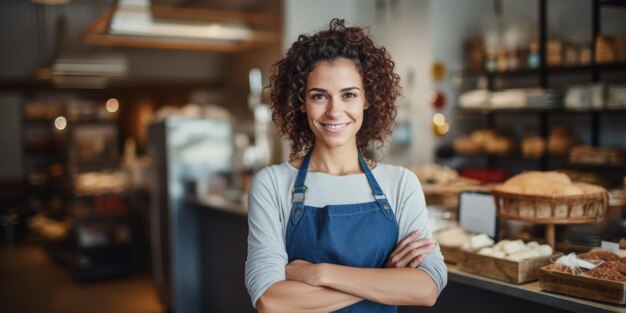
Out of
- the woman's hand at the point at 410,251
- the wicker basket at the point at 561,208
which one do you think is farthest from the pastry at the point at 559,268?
the woman's hand at the point at 410,251

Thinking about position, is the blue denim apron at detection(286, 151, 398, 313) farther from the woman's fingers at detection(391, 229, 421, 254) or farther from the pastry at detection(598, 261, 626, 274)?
the pastry at detection(598, 261, 626, 274)

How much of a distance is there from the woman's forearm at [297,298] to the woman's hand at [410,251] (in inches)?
7.3

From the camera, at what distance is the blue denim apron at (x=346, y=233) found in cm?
175

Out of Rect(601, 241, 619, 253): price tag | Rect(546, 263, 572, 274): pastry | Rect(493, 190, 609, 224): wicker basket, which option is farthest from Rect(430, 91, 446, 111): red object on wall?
Rect(546, 263, 572, 274): pastry

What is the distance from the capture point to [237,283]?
15.3ft

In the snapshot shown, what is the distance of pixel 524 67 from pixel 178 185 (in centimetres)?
360

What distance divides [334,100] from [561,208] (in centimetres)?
127

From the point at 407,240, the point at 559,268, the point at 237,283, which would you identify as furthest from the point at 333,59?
the point at 237,283

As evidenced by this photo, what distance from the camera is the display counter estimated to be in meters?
2.38

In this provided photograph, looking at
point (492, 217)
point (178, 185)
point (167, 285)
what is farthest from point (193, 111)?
point (492, 217)

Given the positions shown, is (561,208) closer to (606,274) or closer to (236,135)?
(606,274)

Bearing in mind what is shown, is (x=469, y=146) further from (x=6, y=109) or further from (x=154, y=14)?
(x=6, y=109)

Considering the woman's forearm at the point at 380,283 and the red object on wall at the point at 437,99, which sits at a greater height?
the red object on wall at the point at 437,99

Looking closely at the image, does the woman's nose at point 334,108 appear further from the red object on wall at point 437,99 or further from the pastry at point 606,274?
the red object on wall at point 437,99
